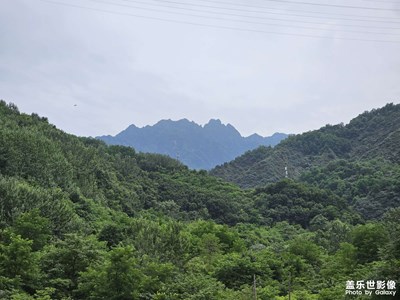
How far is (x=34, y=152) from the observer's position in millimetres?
41750

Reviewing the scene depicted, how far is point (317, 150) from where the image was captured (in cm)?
11912

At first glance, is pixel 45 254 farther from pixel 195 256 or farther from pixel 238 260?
pixel 195 256

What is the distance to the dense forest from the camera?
1722 cm

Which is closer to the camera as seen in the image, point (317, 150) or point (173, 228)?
point (173, 228)

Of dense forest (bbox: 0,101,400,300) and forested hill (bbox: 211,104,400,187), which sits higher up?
forested hill (bbox: 211,104,400,187)

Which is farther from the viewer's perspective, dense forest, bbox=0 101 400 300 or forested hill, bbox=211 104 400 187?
forested hill, bbox=211 104 400 187

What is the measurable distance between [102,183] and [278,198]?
28.8 meters

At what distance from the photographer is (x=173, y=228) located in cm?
2966

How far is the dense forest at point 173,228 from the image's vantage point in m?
17.2

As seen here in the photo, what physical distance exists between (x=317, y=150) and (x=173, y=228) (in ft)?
316

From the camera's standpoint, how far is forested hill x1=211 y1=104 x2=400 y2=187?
4195 inches

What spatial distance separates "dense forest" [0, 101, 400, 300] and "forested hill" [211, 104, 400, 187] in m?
5.14

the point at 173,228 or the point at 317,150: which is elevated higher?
the point at 317,150

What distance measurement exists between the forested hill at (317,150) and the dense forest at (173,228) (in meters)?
5.14
